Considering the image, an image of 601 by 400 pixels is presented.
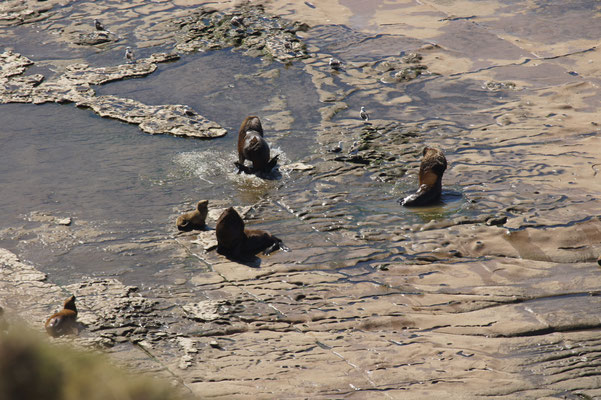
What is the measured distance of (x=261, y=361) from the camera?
598 cm

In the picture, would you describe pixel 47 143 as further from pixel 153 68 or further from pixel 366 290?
pixel 366 290

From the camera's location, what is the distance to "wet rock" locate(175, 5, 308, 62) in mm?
14703

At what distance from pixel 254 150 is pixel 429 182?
2540 millimetres

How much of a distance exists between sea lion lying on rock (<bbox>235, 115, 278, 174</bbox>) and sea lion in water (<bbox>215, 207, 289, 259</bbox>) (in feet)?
7.01

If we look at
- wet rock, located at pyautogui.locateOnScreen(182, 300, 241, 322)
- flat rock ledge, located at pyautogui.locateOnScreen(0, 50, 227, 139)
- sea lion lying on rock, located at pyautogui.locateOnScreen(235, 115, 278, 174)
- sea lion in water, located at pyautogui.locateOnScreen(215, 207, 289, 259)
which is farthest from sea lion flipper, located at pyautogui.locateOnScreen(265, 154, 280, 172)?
wet rock, located at pyautogui.locateOnScreen(182, 300, 241, 322)

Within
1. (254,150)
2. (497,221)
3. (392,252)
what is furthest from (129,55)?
(497,221)

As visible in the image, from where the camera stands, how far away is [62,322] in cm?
630

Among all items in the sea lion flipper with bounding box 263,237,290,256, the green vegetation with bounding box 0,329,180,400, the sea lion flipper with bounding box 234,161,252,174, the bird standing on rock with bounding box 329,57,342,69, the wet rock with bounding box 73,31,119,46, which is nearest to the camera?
the green vegetation with bounding box 0,329,180,400

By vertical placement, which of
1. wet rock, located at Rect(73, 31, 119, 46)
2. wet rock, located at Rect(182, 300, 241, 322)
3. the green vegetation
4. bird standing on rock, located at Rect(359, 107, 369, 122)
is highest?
the green vegetation

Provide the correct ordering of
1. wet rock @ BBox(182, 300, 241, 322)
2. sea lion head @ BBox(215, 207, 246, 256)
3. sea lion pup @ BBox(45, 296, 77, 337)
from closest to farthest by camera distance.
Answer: sea lion pup @ BBox(45, 296, 77, 337) < wet rock @ BBox(182, 300, 241, 322) < sea lion head @ BBox(215, 207, 246, 256)

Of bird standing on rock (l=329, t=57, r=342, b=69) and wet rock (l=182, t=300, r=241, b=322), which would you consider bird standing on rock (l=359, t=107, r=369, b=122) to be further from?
wet rock (l=182, t=300, r=241, b=322)

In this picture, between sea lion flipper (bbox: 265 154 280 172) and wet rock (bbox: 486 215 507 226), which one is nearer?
wet rock (bbox: 486 215 507 226)

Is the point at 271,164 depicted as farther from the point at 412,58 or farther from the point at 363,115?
the point at 412,58

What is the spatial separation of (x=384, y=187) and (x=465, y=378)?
4244 millimetres
